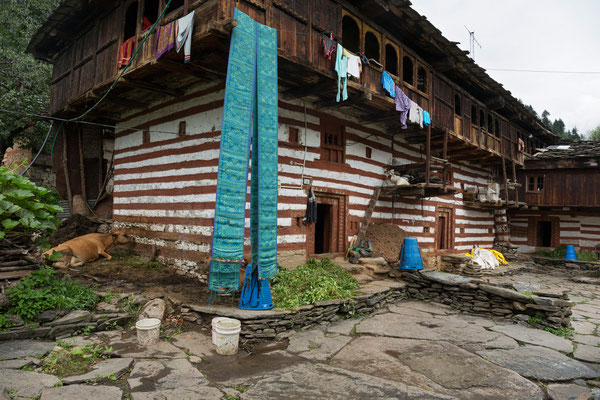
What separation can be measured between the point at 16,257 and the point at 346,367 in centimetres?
611

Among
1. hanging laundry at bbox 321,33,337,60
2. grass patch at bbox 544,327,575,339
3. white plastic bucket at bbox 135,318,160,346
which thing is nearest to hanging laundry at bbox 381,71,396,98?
hanging laundry at bbox 321,33,337,60

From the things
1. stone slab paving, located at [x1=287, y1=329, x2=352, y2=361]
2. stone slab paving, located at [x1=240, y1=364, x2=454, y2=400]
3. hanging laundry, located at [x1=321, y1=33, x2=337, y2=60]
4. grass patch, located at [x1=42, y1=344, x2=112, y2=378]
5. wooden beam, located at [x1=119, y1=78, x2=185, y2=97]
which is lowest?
stone slab paving, located at [x1=287, y1=329, x2=352, y2=361]

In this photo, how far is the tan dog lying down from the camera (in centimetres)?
935

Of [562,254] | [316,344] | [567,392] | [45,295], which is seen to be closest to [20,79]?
[45,295]

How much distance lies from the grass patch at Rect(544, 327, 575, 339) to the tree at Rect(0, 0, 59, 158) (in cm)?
1896

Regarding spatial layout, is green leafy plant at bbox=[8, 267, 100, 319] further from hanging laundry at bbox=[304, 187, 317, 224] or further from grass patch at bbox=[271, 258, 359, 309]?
hanging laundry at bbox=[304, 187, 317, 224]

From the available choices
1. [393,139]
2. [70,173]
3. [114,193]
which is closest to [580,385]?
[393,139]

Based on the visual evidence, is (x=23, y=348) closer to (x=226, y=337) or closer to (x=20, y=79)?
(x=226, y=337)

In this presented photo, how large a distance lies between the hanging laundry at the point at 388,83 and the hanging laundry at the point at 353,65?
1.27 meters

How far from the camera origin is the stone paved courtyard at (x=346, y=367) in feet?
14.3

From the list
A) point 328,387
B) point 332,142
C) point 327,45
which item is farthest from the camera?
point 332,142

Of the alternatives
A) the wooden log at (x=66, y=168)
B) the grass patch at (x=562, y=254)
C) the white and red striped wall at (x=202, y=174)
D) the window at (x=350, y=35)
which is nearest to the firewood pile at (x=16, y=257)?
the white and red striped wall at (x=202, y=174)

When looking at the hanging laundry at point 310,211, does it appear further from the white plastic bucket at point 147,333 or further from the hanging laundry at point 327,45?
the white plastic bucket at point 147,333

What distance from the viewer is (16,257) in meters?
6.44
